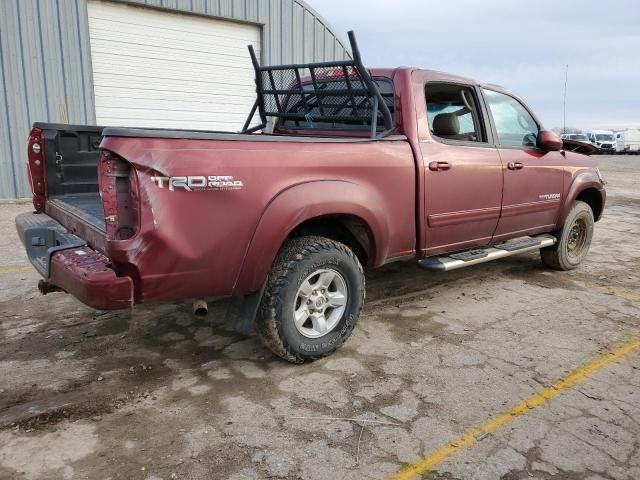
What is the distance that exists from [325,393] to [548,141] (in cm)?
333

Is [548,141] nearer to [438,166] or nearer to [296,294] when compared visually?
[438,166]

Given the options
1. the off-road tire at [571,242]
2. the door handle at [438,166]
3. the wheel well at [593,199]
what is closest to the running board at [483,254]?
the off-road tire at [571,242]

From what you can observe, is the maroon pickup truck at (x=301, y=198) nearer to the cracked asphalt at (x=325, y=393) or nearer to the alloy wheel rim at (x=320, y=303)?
the alloy wheel rim at (x=320, y=303)

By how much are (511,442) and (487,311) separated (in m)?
1.99

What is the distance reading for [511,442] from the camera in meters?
2.57

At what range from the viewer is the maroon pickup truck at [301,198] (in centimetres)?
260

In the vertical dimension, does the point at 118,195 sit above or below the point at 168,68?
below

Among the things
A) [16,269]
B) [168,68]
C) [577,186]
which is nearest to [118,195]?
[16,269]

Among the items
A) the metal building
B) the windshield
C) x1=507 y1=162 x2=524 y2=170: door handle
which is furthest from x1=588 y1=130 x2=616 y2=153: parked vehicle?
x1=507 y1=162 x2=524 y2=170: door handle

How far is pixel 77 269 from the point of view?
2709mm

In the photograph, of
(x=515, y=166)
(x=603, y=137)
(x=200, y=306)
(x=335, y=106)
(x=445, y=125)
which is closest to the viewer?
(x=200, y=306)

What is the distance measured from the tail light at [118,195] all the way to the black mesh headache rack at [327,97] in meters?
1.79

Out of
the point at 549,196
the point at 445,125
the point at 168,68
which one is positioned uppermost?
the point at 168,68

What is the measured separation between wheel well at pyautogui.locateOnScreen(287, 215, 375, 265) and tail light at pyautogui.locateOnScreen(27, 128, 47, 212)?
6.64 ft
